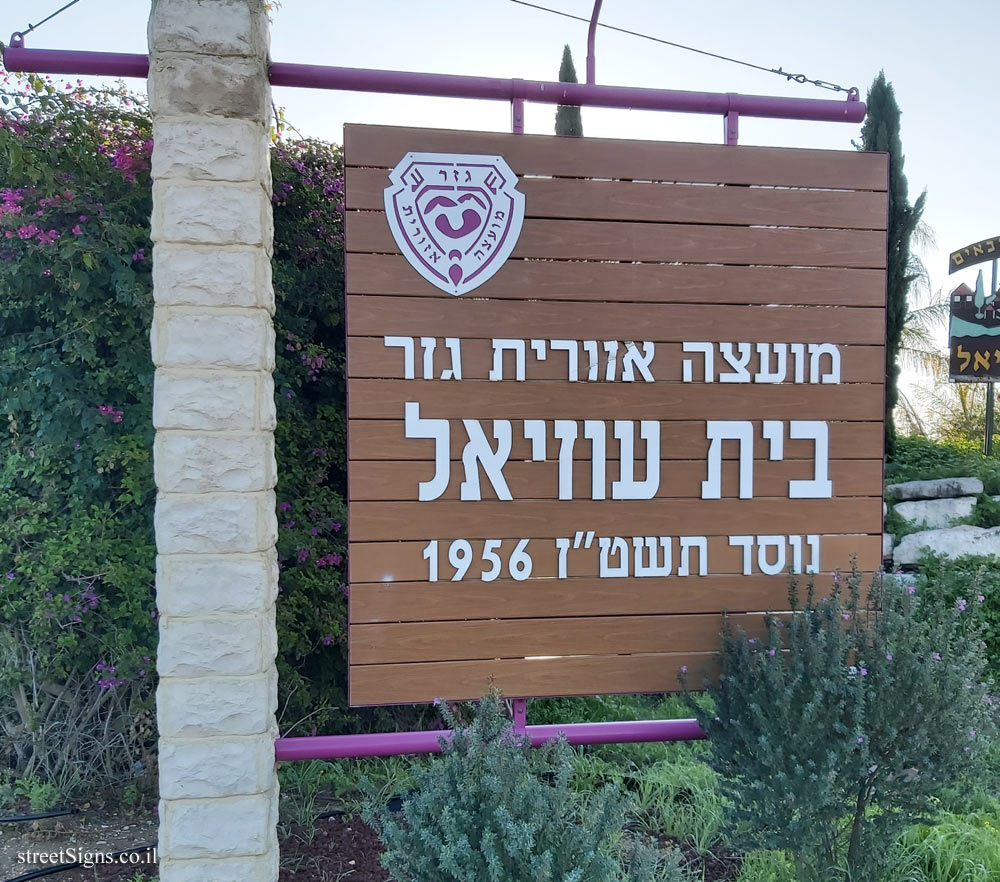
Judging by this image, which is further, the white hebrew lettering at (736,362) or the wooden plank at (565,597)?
the white hebrew lettering at (736,362)

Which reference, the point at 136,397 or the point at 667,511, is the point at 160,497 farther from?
the point at 667,511

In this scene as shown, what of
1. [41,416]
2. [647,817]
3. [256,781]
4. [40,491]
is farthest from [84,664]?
[647,817]

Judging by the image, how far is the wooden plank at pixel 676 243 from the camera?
270 cm

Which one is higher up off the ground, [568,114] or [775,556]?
[568,114]

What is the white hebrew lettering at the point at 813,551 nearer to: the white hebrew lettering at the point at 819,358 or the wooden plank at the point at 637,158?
the white hebrew lettering at the point at 819,358

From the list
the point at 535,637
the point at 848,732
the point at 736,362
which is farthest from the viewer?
the point at 736,362

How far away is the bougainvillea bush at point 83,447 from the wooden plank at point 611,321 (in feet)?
3.64

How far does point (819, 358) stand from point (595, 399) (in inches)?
36.5

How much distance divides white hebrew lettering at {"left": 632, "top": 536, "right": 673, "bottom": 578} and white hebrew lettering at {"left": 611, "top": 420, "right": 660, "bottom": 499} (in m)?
0.17

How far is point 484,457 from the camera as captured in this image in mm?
2742

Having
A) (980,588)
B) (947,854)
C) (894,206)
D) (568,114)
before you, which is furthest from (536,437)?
(894,206)

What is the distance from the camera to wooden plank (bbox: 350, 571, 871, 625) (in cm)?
271

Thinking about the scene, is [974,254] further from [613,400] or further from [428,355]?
[428,355]

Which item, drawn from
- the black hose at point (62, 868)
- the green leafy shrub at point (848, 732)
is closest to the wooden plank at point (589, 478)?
the green leafy shrub at point (848, 732)
